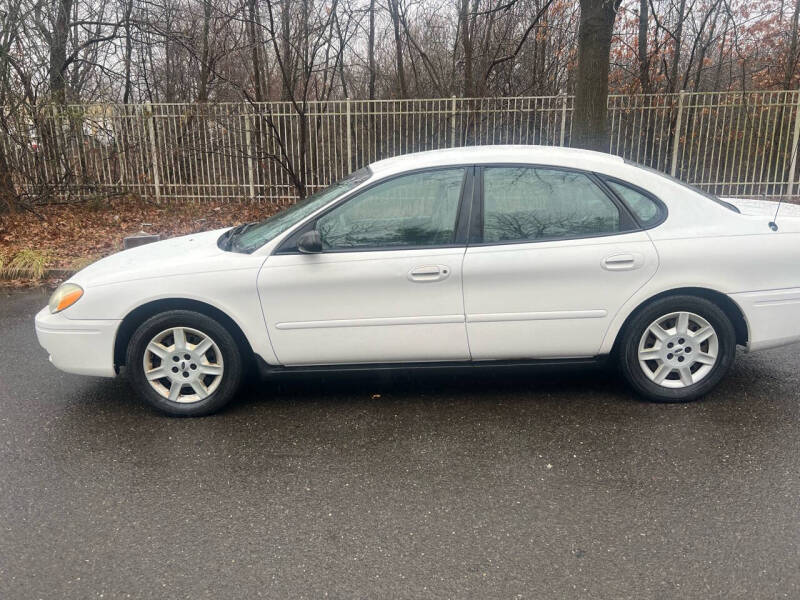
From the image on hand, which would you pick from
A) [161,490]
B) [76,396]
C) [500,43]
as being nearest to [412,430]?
[161,490]

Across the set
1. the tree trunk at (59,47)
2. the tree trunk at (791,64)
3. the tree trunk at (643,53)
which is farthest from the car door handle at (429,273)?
the tree trunk at (791,64)

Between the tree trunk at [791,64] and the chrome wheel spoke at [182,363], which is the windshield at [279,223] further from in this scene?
the tree trunk at [791,64]

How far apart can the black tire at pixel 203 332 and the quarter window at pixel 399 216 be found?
88cm

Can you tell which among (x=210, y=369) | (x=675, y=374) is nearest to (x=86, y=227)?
(x=210, y=369)

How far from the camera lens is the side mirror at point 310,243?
3.78 meters

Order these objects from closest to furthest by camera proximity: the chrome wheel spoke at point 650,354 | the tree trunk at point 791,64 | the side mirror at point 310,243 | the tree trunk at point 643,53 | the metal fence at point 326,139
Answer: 1. the side mirror at point 310,243
2. the chrome wheel spoke at point 650,354
3. the metal fence at point 326,139
4. the tree trunk at point 791,64
5. the tree trunk at point 643,53

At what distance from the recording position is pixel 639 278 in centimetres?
387

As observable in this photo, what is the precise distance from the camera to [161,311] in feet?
12.9

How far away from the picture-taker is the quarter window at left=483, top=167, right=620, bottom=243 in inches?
155

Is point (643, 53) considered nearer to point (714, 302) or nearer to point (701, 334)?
point (714, 302)

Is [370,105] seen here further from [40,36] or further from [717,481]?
[717,481]

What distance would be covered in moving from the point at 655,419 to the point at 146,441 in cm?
311

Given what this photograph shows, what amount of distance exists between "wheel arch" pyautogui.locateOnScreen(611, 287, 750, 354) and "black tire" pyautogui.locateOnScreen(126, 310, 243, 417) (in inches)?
96.9

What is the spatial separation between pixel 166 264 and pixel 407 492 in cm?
210
